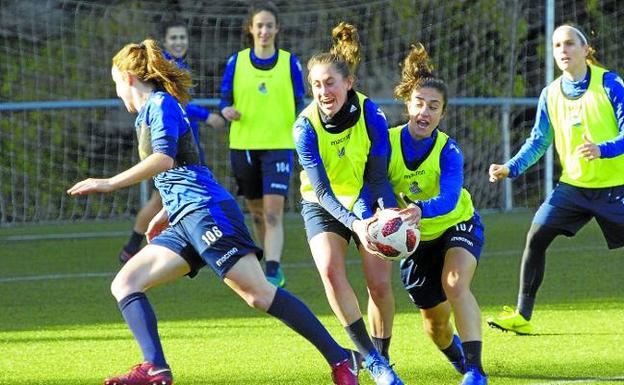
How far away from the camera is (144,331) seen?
6055mm

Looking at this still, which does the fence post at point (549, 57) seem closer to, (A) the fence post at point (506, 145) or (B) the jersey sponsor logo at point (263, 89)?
(A) the fence post at point (506, 145)

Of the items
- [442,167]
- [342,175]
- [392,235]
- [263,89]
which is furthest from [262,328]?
[263,89]

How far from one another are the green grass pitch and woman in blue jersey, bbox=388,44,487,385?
281 mm

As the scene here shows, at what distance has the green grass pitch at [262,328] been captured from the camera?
22.2 ft

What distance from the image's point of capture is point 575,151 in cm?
805

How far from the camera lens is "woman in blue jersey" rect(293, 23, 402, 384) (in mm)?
6355

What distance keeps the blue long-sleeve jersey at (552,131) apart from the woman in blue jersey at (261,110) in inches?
107

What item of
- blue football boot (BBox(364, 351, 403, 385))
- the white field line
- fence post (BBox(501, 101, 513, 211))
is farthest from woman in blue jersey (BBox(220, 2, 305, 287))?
fence post (BBox(501, 101, 513, 211))

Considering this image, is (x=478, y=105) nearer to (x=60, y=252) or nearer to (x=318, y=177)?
(x=60, y=252)

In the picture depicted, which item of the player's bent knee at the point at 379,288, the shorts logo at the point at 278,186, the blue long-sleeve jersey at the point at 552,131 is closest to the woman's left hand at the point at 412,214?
the player's bent knee at the point at 379,288

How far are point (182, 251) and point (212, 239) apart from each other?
0.61ft

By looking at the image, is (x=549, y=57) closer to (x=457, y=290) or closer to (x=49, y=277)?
(x=49, y=277)

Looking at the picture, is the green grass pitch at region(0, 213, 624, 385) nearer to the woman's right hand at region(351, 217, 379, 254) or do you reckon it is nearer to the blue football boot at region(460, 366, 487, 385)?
the blue football boot at region(460, 366, 487, 385)

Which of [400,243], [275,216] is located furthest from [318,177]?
[275,216]
